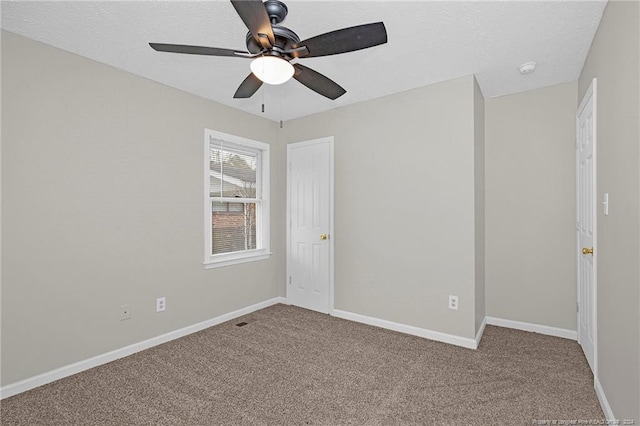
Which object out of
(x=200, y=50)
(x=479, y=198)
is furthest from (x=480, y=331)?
(x=200, y=50)

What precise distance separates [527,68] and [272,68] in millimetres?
2285

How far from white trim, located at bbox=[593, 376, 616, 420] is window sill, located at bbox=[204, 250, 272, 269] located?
11.0ft

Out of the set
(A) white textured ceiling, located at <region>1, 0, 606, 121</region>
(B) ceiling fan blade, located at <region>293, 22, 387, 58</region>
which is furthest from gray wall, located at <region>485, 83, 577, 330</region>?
(B) ceiling fan blade, located at <region>293, 22, 387, 58</region>

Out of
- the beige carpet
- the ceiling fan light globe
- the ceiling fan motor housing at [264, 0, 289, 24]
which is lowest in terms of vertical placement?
the beige carpet

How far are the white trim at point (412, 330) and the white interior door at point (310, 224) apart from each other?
291 millimetres

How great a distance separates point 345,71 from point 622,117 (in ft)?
6.41

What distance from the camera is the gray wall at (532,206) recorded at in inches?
123

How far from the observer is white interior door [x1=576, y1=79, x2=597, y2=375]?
231 cm

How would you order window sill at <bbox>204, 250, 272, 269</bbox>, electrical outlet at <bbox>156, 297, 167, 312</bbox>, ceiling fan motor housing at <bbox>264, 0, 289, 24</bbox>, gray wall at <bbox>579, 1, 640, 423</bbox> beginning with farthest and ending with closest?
1. window sill at <bbox>204, 250, 272, 269</bbox>
2. electrical outlet at <bbox>156, 297, 167, 312</bbox>
3. ceiling fan motor housing at <bbox>264, 0, 289, 24</bbox>
4. gray wall at <bbox>579, 1, 640, 423</bbox>

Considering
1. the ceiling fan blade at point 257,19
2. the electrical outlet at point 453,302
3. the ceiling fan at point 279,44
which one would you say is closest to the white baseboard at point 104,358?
the electrical outlet at point 453,302

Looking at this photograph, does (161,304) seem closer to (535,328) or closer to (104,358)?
(104,358)

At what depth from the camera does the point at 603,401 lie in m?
1.99

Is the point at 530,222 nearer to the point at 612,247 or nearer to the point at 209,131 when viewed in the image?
the point at 612,247

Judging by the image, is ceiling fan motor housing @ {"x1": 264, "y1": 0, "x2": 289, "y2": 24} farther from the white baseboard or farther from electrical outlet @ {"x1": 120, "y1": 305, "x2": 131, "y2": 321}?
the white baseboard
